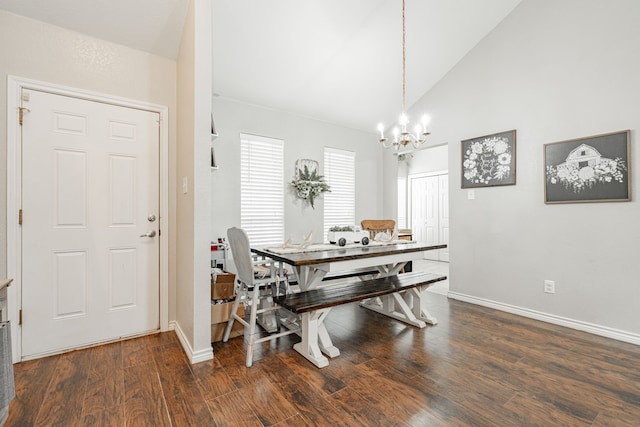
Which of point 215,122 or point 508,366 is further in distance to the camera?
point 215,122

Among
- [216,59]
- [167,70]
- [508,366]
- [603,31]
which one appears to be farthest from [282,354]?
[603,31]

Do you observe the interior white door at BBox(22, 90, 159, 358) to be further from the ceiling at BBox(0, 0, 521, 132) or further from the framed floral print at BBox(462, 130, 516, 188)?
the framed floral print at BBox(462, 130, 516, 188)

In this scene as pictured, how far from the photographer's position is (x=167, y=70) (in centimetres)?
276

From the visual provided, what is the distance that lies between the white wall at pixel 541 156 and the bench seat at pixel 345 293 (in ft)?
3.35

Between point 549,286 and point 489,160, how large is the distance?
151 cm

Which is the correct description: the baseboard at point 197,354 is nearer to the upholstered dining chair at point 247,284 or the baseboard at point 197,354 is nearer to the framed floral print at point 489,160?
the upholstered dining chair at point 247,284

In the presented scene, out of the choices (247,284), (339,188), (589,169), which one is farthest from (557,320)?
(339,188)

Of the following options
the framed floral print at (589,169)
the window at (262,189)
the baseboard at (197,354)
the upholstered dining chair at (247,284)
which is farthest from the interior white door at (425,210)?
the baseboard at (197,354)

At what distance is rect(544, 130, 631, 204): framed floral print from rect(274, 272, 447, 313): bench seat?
1527mm

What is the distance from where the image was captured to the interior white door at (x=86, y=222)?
2.24 metres

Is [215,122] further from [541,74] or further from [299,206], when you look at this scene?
[541,74]

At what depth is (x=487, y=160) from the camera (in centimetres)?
355

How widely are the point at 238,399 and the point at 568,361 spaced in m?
2.41

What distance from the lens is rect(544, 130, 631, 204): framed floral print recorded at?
2.62 meters
